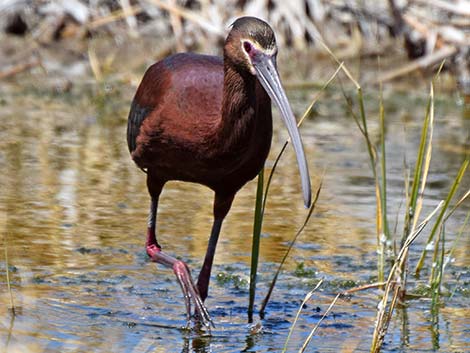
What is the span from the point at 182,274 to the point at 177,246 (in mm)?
1012

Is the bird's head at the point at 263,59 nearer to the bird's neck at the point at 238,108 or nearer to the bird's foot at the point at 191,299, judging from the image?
the bird's neck at the point at 238,108

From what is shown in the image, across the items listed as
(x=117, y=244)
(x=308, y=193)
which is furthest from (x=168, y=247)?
(x=308, y=193)

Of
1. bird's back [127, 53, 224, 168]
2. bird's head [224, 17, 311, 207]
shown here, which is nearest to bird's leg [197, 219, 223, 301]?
bird's back [127, 53, 224, 168]

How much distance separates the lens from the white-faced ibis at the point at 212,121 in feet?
14.3

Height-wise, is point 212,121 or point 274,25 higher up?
point 212,121

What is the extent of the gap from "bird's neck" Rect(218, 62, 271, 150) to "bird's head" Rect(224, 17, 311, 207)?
0.07 meters

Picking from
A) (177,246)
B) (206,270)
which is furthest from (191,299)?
(177,246)

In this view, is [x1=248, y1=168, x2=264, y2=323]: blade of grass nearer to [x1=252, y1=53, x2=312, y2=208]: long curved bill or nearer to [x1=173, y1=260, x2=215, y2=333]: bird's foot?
[x1=173, y1=260, x2=215, y2=333]: bird's foot

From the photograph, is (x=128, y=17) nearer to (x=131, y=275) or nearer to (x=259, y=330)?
(x=131, y=275)

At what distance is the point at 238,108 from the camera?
4.55 meters

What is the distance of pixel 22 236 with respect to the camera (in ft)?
19.6

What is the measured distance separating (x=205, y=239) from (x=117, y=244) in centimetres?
48

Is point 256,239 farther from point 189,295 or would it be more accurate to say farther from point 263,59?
point 263,59

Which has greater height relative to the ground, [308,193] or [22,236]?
[308,193]
